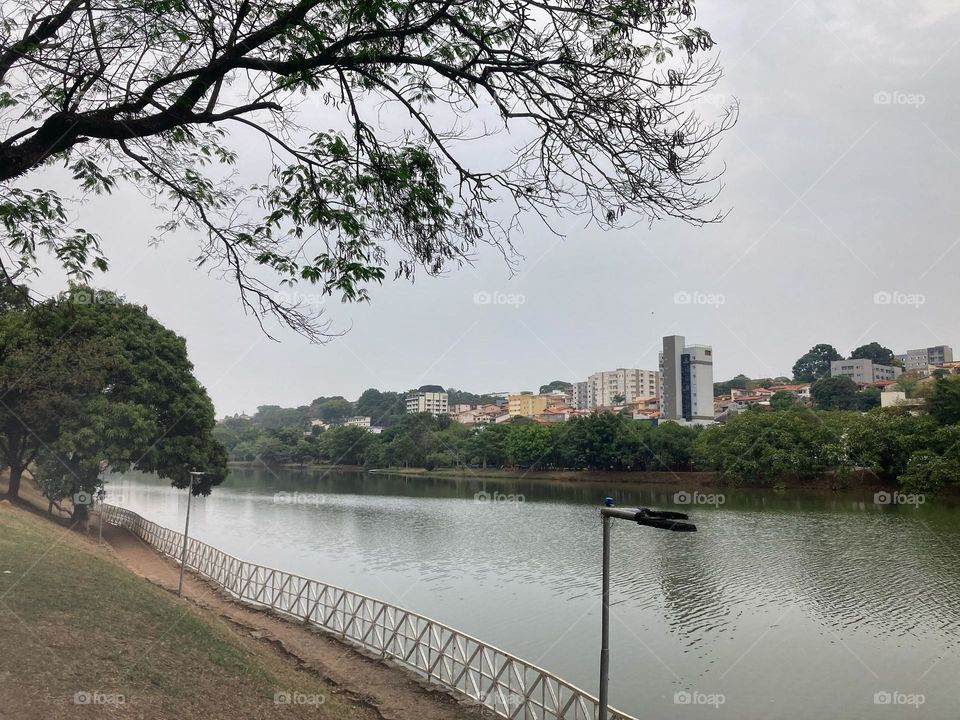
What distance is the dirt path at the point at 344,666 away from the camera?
1184 centimetres

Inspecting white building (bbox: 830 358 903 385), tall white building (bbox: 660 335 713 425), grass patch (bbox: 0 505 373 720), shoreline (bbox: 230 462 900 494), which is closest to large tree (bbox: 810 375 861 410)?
tall white building (bbox: 660 335 713 425)

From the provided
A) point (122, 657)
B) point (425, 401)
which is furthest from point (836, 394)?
point (425, 401)

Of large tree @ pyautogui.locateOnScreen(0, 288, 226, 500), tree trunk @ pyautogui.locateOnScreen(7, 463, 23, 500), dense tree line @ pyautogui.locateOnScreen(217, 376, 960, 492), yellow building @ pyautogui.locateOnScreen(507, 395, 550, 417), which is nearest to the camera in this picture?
large tree @ pyautogui.locateOnScreen(0, 288, 226, 500)

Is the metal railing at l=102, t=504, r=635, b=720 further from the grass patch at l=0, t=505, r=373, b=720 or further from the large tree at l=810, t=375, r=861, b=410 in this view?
the large tree at l=810, t=375, r=861, b=410

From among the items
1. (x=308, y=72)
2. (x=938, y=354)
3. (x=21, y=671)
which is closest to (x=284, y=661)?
(x=21, y=671)

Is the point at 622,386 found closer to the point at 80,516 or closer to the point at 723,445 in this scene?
the point at 723,445

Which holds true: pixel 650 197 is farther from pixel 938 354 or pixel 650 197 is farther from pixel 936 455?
pixel 938 354

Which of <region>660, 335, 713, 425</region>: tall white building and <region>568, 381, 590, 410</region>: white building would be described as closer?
<region>660, 335, 713, 425</region>: tall white building

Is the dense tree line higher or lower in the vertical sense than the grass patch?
higher

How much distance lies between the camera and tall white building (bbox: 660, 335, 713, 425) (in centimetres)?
10975

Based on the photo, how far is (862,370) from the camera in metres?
128

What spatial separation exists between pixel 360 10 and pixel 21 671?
29.3ft

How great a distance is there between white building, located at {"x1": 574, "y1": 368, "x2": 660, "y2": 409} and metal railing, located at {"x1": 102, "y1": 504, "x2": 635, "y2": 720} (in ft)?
499

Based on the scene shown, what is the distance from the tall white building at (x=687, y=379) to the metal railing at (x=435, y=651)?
9539cm
